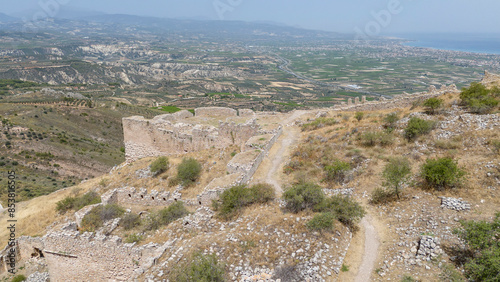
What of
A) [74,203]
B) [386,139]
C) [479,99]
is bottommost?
[74,203]

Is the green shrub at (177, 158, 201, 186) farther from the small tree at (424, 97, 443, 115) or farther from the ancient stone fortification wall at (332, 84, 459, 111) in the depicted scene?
the ancient stone fortification wall at (332, 84, 459, 111)

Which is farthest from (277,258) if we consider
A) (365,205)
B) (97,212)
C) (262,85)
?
(262,85)

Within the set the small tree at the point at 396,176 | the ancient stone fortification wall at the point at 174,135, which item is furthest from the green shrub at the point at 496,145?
the ancient stone fortification wall at the point at 174,135

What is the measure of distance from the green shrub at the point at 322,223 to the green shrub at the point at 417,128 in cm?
870

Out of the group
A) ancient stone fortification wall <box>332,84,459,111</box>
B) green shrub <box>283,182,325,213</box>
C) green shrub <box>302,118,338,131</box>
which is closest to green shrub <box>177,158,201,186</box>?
green shrub <box>283,182,325,213</box>

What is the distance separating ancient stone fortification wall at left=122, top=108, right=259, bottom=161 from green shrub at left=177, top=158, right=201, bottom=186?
3605 millimetres

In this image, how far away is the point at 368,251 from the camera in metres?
8.84

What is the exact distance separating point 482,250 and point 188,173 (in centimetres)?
1313

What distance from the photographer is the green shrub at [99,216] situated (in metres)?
12.5

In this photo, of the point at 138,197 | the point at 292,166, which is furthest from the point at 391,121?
the point at 138,197

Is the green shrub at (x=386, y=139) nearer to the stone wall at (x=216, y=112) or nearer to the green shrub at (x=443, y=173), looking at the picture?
the green shrub at (x=443, y=173)

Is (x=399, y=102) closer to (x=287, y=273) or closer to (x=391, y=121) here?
(x=391, y=121)

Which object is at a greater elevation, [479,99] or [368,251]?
[479,99]

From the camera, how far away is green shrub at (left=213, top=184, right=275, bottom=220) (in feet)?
35.9
